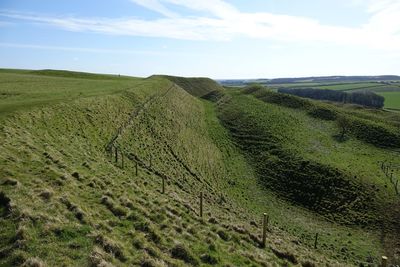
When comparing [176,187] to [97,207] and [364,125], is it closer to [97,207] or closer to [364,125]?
[97,207]

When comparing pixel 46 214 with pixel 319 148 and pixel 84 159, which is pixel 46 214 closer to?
pixel 84 159

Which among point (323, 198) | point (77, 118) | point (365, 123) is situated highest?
point (77, 118)

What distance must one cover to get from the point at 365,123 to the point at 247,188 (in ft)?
144

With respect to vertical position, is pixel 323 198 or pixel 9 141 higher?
pixel 9 141

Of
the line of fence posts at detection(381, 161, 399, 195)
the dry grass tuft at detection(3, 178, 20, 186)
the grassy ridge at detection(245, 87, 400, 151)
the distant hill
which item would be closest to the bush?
the grassy ridge at detection(245, 87, 400, 151)

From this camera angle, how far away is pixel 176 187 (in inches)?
1164

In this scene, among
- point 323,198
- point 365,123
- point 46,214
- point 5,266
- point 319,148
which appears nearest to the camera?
point 5,266

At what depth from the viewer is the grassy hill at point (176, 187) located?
12719mm

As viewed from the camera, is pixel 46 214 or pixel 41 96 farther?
pixel 41 96

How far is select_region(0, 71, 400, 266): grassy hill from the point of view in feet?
41.7

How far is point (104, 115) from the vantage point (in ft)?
131

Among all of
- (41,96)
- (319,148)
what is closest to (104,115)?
(41,96)

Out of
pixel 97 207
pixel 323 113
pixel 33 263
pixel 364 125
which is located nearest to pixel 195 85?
pixel 323 113

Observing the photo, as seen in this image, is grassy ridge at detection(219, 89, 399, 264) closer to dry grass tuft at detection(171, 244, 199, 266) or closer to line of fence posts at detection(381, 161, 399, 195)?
line of fence posts at detection(381, 161, 399, 195)
